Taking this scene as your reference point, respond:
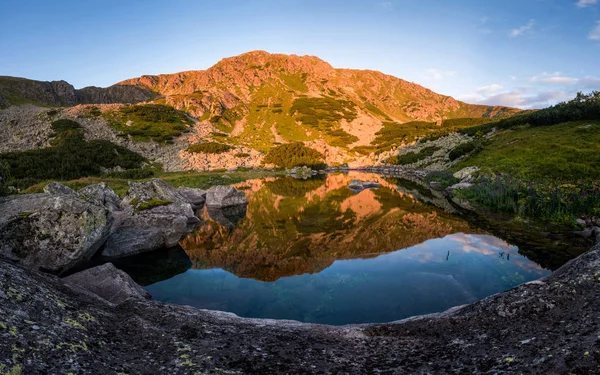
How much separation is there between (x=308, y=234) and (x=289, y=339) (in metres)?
16.8

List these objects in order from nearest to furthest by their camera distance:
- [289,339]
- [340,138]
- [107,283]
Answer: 1. [289,339]
2. [107,283]
3. [340,138]

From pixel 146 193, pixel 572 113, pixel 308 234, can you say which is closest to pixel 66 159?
pixel 146 193

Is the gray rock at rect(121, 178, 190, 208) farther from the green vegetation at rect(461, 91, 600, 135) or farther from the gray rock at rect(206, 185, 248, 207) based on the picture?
the green vegetation at rect(461, 91, 600, 135)

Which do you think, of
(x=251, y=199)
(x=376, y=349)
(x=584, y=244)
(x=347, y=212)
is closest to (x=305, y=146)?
(x=251, y=199)

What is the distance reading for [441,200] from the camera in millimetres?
39938

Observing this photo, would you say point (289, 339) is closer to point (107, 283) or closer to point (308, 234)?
point (107, 283)

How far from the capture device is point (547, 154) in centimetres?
4925

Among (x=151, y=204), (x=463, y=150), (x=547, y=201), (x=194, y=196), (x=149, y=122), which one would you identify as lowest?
(x=547, y=201)

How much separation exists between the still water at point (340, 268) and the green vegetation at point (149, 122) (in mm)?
92863

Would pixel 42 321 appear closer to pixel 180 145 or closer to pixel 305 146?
pixel 180 145

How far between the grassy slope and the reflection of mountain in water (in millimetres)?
20773

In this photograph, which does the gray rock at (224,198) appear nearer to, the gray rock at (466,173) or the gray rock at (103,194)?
the gray rock at (103,194)

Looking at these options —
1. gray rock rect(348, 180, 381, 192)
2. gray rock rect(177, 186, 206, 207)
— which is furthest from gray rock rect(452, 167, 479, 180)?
gray rock rect(177, 186, 206, 207)

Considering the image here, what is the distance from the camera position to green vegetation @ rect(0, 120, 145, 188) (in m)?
53.5
